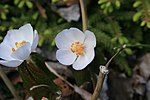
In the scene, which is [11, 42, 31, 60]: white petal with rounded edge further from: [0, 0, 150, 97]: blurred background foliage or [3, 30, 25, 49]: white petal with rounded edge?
[0, 0, 150, 97]: blurred background foliage

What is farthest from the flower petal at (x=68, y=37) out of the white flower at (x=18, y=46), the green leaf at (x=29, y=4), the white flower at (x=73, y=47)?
the green leaf at (x=29, y=4)

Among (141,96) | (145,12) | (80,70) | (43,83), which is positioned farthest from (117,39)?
(43,83)

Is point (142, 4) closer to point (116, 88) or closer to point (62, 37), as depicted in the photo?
point (116, 88)

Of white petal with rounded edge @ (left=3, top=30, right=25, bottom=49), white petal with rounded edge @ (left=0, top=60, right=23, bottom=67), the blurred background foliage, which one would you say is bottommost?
the blurred background foliage

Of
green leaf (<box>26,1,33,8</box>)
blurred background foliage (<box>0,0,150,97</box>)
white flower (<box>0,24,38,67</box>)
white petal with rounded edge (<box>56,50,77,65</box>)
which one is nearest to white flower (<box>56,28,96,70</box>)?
white petal with rounded edge (<box>56,50,77,65</box>)

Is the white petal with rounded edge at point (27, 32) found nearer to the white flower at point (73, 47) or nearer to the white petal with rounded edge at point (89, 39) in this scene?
the white flower at point (73, 47)
